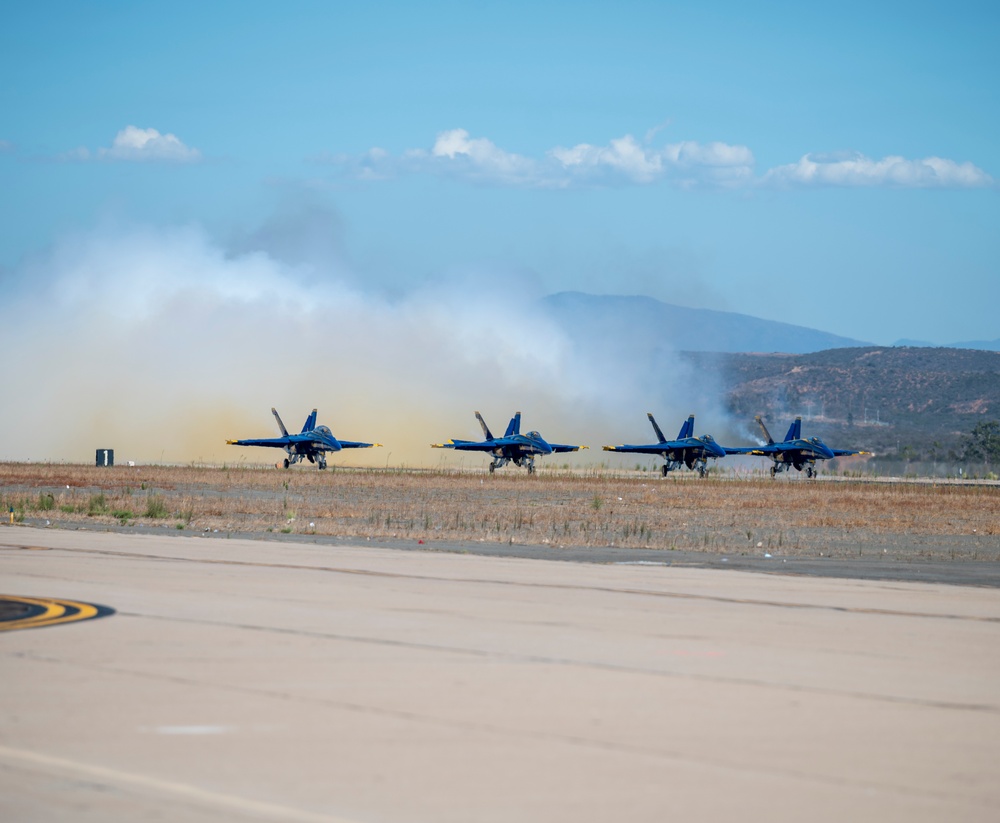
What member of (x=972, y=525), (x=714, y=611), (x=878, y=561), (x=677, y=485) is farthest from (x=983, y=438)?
(x=714, y=611)

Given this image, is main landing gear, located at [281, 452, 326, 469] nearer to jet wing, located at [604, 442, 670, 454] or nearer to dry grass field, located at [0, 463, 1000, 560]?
dry grass field, located at [0, 463, 1000, 560]

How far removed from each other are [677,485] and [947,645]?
5704 cm

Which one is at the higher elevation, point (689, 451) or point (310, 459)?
point (689, 451)

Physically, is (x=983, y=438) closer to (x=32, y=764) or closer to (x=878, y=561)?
(x=878, y=561)

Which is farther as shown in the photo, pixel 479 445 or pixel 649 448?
pixel 649 448

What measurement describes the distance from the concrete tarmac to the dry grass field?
13301 mm

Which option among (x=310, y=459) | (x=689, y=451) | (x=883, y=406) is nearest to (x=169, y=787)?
(x=310, y=459)

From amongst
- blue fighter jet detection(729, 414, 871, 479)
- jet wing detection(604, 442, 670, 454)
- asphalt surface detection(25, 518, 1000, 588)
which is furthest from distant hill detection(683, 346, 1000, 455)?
asphalt surface detection(25, 518, 1000, 588)

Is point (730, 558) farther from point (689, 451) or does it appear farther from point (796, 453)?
point (796, 453)

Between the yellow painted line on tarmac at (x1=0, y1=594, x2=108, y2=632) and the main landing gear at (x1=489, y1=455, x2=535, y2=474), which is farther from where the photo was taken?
the main landing gear at (x1=489, y1=455, x2=535, y2=474)

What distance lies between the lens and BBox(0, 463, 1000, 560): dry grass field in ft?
110

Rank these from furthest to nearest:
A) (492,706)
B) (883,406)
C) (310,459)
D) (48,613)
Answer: (883,406), (310,459), (48,613), (492,706)

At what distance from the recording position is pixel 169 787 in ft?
27.8

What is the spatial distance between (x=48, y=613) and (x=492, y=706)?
23.4 feet
